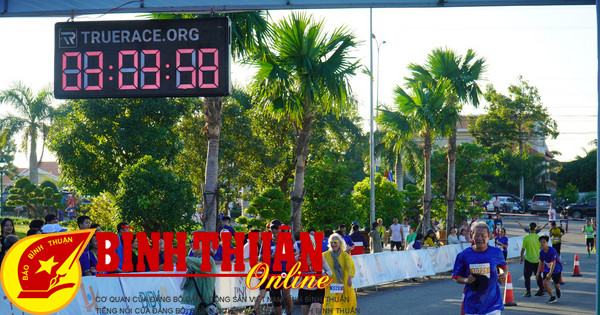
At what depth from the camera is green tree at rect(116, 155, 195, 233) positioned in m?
21.3

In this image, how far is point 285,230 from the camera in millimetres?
12992

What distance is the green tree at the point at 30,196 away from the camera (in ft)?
140

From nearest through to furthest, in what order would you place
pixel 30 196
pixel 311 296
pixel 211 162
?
pixel 311 296 < pixel 211 162 < pixel 30 196

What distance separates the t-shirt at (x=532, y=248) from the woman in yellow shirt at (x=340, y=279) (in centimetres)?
738

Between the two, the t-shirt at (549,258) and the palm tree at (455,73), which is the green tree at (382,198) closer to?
the palm tree at (455,73)

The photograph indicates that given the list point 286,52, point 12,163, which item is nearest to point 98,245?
point 286,52

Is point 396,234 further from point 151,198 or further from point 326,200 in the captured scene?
point 151,198

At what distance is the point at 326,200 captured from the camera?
24.0 m

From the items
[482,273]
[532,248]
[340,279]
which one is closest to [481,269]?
[482,273]

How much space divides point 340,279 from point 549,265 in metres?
7.02

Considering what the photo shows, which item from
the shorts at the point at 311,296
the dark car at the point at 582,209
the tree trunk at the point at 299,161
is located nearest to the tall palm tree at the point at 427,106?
the tree trunk at the point at 299,161

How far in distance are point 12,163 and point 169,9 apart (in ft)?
243

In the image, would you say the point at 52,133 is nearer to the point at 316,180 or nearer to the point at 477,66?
the point at 316,180

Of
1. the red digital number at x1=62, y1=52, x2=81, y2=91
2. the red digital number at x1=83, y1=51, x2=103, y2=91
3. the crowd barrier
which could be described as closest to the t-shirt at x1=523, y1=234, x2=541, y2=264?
the crowd barrier
